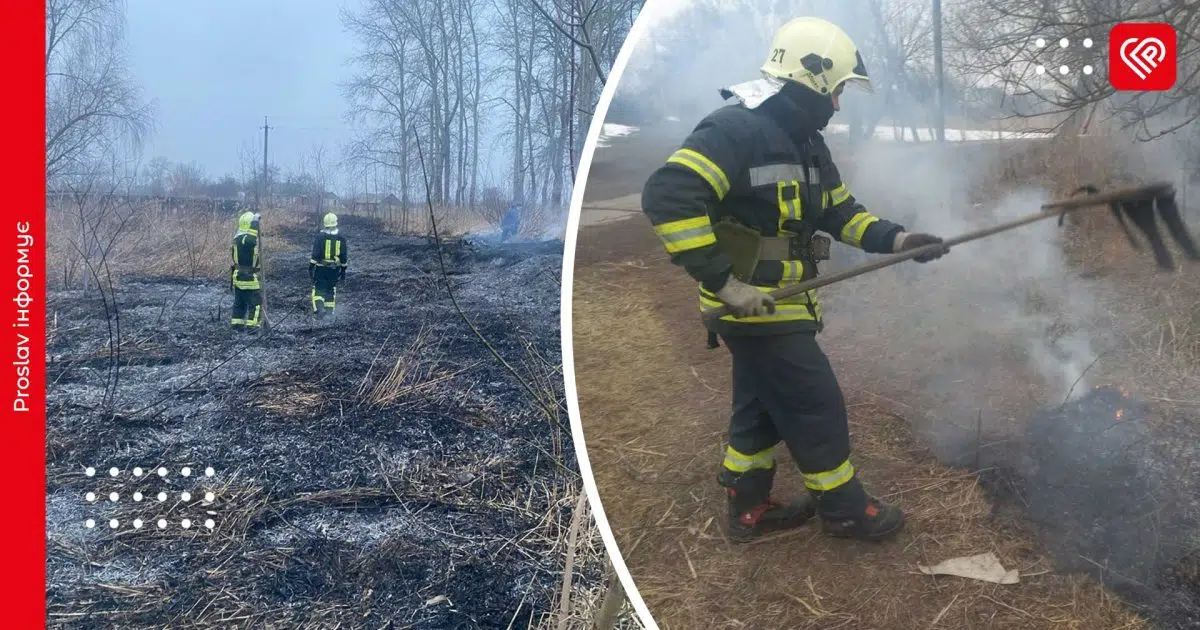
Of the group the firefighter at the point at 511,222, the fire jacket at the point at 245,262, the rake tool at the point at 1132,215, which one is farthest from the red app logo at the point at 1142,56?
the fire jacket at the point at 245,262

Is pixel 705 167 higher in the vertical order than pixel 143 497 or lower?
higher

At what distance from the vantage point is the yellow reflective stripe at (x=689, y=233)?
1.02m

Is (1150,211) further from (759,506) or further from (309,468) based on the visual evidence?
(309,468)

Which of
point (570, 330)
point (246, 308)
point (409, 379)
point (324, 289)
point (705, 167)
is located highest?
point (705, 167)

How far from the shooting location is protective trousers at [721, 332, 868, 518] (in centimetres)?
105

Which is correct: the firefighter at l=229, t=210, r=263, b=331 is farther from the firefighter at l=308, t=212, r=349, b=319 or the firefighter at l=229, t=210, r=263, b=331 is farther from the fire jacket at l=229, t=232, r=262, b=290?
the firefighter at l=308, t=212, r=349, b=319

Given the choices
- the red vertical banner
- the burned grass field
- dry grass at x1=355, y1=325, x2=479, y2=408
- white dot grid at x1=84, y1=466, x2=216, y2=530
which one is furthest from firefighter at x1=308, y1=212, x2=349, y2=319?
the red vertical banner

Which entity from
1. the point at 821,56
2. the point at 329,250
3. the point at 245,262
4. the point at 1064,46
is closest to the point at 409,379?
the point at 329,250

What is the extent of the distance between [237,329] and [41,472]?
5.28 meters

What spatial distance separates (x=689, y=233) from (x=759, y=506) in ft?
1.43

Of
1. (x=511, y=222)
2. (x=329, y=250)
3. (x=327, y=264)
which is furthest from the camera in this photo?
(x=327, y=264)

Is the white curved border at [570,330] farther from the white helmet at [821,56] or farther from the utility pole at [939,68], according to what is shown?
the utility pole at [939,68]

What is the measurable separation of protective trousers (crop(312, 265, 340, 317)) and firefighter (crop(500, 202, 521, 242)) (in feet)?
7.00

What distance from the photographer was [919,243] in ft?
3.25
